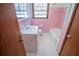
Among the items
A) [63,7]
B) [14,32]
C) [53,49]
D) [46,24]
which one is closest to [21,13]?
[46,24]

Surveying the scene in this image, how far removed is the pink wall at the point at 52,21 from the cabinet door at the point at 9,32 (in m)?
2.99

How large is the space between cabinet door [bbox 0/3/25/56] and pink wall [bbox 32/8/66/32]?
2993mm

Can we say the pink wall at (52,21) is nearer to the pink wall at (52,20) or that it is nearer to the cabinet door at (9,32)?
the pink wall at (52,20)

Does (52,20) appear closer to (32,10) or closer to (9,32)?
(32,10)

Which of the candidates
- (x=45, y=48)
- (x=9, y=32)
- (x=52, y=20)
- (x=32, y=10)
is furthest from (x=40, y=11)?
(x=9, y=32)

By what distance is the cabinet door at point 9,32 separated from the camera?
223 cm

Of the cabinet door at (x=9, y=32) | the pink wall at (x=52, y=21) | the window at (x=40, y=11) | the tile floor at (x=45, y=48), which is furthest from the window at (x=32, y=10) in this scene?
the cabinet door at (x=9, y=32)

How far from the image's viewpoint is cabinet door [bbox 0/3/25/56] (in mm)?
2230

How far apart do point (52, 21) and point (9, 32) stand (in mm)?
3811

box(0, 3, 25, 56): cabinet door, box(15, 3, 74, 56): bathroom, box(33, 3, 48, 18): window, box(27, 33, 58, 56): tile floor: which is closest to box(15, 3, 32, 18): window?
box(15, 3, 74, 56): bathroom

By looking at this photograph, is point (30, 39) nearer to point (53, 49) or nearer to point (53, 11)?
point (53, 49)

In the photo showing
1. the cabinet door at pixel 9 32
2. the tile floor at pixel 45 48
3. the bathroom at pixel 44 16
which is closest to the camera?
the cabinet door at pixel 9 32

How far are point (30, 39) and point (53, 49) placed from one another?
82cm

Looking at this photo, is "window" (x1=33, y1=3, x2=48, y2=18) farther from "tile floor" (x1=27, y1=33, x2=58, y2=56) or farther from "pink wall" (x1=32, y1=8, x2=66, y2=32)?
"tile floor" (x1=27, y1=33, x2=58, y2=56)
